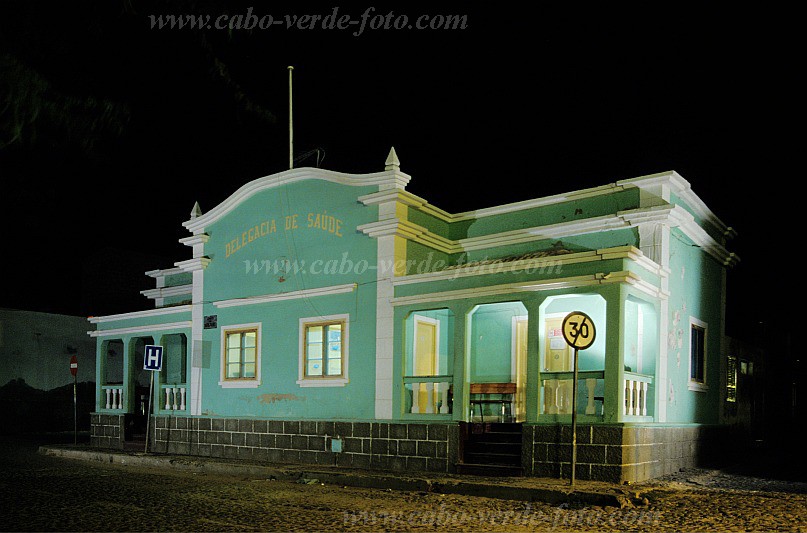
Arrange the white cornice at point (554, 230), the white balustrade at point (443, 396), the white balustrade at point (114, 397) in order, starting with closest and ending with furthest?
the white balustrade at point (443, 396) → the white cornice at point (554, 230) → the white balustrade at point (114, 397)

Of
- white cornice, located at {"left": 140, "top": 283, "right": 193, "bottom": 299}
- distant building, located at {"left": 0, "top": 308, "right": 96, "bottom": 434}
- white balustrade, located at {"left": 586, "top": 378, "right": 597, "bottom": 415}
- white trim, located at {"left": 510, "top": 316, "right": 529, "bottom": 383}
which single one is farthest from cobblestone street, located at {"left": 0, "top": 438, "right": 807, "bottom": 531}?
distant building, located at {"left": 0, "top": 308, "right": 96, "bottom": 434}

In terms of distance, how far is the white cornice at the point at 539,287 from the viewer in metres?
11.5

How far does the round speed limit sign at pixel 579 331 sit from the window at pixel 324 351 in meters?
5.42

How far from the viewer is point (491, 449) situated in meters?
12.9

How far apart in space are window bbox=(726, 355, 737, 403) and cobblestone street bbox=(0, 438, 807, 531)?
4.57 meters

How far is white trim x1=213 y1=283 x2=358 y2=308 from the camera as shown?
15.0 meters

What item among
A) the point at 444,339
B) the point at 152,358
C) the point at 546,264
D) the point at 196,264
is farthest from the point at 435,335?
the point at 196,264

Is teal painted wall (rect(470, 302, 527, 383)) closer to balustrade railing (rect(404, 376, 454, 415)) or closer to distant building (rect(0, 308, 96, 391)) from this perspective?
balustrade railing (rect(404, 376, 454, 415))

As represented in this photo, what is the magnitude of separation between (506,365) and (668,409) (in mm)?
3304

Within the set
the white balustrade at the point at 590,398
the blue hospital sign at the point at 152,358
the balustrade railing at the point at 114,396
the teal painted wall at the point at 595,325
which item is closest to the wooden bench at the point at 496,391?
the teal painted wall at the point at 595,325

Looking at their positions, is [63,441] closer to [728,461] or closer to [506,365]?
[506,365]

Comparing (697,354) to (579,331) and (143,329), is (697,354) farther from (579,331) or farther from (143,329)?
(143,329)

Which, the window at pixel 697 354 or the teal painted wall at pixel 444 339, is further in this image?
the teal painted wall at pixel 444 339

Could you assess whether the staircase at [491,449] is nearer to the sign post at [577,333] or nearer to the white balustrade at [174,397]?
the sign post at [577,333]
